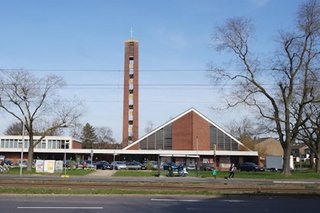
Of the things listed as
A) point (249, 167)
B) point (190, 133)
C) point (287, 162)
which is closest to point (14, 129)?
point (190, 133)

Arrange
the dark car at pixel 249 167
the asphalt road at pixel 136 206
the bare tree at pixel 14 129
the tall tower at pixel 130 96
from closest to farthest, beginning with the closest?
the asphalt road at pixel 136 206, the dark car at pixel 249 167, the tall tower at pixel 130 96, the bare tree at pixel 14 129

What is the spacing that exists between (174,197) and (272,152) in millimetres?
118720

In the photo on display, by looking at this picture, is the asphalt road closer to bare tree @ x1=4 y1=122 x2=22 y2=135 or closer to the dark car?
the dark car

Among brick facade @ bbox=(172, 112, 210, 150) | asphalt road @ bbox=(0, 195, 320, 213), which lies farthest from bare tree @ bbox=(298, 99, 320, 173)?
asphalt road @ bbox=(0, 195, 320, 213)

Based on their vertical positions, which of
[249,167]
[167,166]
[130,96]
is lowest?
[249,167]

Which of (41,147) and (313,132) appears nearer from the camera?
(313,132)

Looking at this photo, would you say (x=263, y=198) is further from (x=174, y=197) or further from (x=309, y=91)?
(x=309, y=91)

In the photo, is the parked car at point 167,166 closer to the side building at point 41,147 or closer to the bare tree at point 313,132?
the bare tree at point 313,132

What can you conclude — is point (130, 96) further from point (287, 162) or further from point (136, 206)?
point (136, 206)

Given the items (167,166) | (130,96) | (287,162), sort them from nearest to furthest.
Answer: (287,162)
(167,166)
(130,96)

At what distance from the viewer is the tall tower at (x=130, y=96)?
328ft

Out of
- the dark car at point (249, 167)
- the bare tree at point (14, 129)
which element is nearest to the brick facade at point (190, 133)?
the dark car at point (249, 167)

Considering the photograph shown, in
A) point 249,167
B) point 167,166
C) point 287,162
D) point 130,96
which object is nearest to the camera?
point 287,162

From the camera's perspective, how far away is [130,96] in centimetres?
10200
